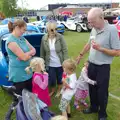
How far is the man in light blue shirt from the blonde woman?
0.70 meters

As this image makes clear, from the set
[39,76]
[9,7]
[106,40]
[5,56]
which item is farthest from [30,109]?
[9,7]

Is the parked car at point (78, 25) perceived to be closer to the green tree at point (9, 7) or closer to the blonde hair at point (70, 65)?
the blonde hair at point (70, 65)

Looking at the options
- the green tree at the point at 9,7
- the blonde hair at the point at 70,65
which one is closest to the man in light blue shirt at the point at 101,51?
the blonde hair at the point at 70,65

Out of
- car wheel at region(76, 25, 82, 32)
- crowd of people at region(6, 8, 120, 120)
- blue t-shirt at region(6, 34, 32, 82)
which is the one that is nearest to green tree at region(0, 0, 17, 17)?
car wheel at region(76, 25, 82, 32)

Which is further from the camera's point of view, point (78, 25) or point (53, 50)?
point (78, 25)

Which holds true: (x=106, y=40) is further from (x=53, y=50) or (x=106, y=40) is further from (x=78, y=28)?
(x=78, y=28)

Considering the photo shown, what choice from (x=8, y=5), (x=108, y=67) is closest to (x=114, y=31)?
(x=108, y=67)

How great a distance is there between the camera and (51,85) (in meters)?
5.27

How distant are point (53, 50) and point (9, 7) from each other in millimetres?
35227

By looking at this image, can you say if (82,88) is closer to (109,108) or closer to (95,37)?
(109,108)

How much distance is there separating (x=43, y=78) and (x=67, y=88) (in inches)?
18.1

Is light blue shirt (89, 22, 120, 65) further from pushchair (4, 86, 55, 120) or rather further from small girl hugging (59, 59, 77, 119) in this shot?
pushchair (4, 86, 55, 120)

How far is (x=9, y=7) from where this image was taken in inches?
1508

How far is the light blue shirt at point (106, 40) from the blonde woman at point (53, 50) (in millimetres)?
1061
